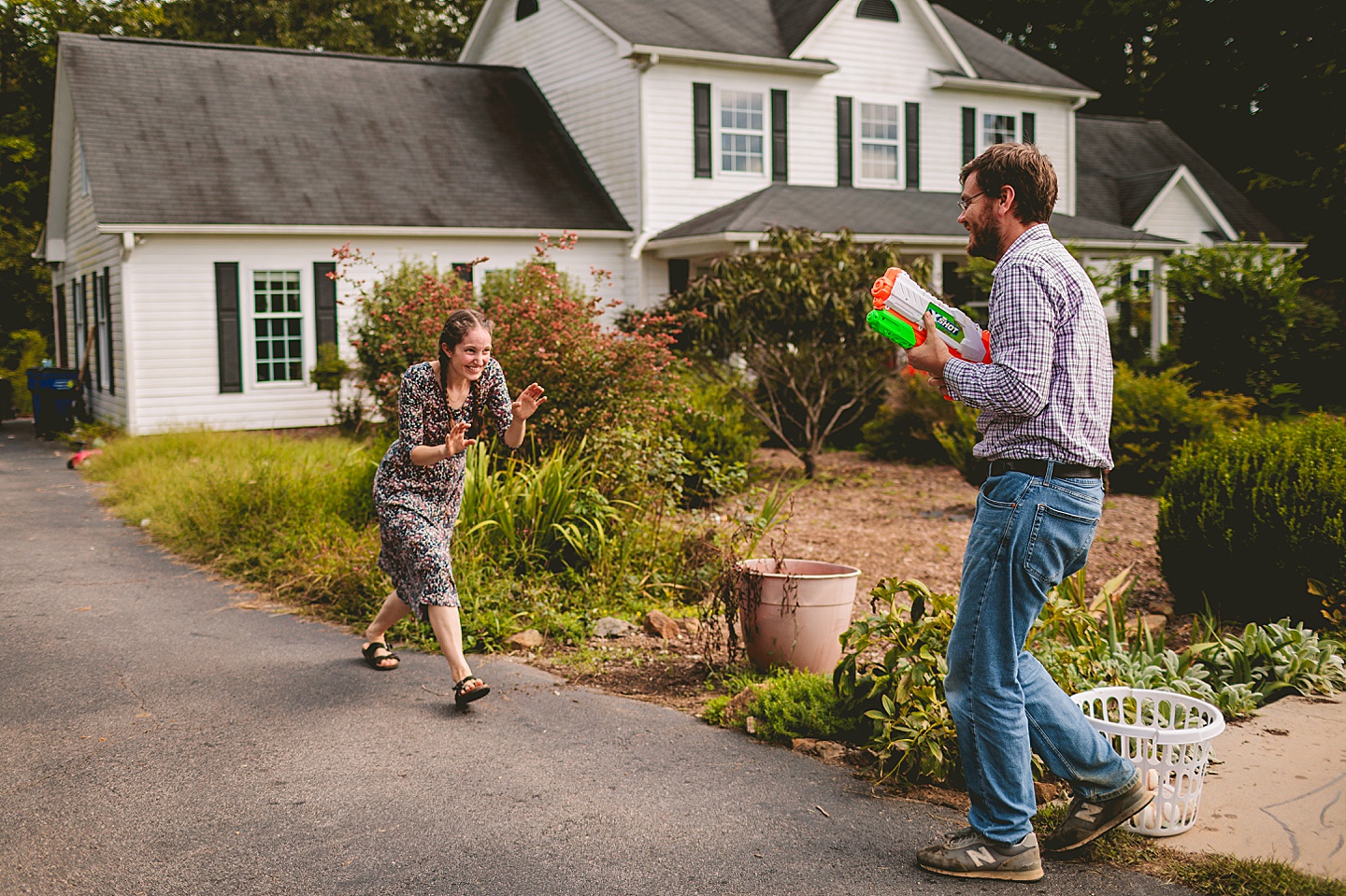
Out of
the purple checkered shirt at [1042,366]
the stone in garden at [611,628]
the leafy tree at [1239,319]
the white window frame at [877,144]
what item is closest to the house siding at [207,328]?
the white window frame at [877,144]

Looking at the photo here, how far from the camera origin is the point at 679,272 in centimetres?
2255

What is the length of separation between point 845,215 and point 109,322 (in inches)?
509

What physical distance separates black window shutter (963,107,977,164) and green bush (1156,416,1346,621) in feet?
60.1

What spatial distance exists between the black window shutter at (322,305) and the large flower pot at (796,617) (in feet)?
49.5

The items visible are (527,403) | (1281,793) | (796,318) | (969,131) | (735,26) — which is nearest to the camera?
(1281,793)

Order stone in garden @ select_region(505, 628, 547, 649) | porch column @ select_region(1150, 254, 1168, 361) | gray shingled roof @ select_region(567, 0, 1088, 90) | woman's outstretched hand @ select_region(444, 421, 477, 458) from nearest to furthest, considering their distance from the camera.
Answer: woman's outstretched hand @ select_region(444, 421, 477, 458) < stone in garden @ select_region(505, 628, 547, 649) < gray shingled roof @ select_region(567, 0, 1088, 90) < porch column @ select_region(1150, 254, 1168, 361)

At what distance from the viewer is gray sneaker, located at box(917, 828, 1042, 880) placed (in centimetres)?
377

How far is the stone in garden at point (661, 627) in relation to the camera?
23.3 ft

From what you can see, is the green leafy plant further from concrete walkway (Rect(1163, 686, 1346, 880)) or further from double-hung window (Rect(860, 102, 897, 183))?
double-hung window (Rect(860, 102, 897, 183))

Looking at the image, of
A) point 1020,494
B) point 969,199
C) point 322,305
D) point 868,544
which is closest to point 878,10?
point 322,305

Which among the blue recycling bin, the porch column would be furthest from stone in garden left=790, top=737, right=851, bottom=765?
the porch column

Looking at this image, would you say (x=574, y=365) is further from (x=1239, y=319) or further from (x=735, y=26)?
(x=735, y=26)

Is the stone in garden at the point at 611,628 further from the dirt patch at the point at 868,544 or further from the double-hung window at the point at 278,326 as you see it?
the double-hung window at the point at 278,326

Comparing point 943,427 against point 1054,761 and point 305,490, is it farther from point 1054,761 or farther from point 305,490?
point 1054,761
